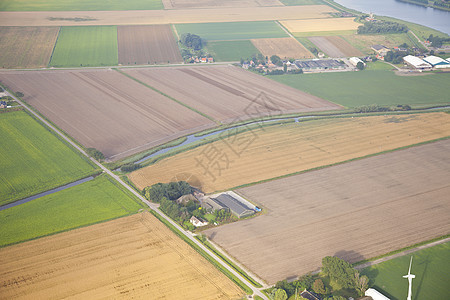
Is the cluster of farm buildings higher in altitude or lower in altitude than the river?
lower

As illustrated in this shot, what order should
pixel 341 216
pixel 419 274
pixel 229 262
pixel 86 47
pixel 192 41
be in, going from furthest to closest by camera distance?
A: 1. pixel 192 41
2. pixel 86 47
3. pixel 341 216
4. pixel 229 262
5. pixel 419 274

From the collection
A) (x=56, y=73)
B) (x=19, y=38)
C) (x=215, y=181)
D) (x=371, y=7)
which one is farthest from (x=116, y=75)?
(x=371, y=7)

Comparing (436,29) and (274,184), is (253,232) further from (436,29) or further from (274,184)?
(436,29)

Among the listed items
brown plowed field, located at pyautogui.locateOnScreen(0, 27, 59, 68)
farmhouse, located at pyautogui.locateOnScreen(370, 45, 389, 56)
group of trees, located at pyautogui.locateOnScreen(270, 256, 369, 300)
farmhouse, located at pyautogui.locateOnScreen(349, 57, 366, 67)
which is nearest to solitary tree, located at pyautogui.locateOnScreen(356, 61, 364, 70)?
farmhouse, located at pyautogui.locateOnScreen(349, 57, 366, 67)

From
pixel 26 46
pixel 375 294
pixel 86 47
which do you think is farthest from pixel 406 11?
pixel 375 294

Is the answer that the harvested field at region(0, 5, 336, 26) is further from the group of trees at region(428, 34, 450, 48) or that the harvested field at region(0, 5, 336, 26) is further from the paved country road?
the paved country road

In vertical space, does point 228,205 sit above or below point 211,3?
below

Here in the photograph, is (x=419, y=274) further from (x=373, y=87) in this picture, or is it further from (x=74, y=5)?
(x=74, y=5)
